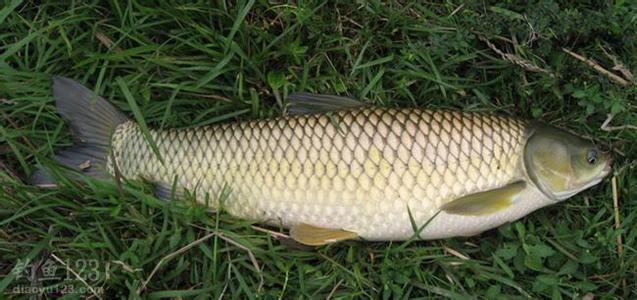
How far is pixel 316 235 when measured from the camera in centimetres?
259

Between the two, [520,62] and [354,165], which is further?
[520,62]

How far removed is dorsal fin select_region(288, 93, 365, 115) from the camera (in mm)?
2721

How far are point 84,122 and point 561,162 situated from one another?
1968 mm

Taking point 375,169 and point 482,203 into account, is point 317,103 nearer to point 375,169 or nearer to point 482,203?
point 375,169

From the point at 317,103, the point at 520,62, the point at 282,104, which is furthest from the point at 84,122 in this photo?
the point at 520,62

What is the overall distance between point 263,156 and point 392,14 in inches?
34.6

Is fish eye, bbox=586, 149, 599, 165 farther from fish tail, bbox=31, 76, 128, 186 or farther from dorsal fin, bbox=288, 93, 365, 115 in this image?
fish tail, bbox=31, 76, 128, 186

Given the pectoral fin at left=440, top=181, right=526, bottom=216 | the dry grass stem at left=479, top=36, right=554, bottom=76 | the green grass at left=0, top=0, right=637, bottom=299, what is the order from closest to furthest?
1. the pectoral fin at left=440, top=181, right=526, bottom=216
2. the green grass at left=0, top=0, right=637, bottom=299
3. the dry grass stem at left=479, top=36, right=554, bottom=76

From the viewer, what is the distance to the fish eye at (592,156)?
2.61 m

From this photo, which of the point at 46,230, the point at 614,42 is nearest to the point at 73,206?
the point at 46,230

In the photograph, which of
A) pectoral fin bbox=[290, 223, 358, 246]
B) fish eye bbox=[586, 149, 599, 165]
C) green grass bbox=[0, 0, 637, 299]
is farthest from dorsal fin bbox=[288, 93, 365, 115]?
fish eye bbox=[586, 149, 599, 165]

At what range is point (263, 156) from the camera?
257cm

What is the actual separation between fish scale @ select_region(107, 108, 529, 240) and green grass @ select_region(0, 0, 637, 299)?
0.18m

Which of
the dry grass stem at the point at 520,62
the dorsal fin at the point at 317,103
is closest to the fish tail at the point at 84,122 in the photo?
the dorsal fin at the point at 317,103
